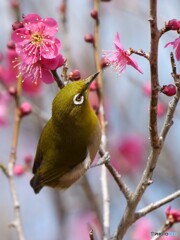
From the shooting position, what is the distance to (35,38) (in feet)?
7.93

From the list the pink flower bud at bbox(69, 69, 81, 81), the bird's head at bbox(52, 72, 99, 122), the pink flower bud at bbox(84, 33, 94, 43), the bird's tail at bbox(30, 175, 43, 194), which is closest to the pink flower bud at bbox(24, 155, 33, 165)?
the bird's tail at bbox(30, 175, 43, 194)

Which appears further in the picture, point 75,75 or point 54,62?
point 75,75

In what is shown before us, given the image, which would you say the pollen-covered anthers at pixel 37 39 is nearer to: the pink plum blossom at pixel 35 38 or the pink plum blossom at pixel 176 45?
the pink plum blossom at pixel 35 38

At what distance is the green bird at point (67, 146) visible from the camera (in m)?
2.80

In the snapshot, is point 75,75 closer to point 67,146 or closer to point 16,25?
point 16,25

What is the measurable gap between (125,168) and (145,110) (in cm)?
75

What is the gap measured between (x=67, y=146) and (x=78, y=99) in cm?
40

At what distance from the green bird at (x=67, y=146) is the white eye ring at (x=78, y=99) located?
0.04 metres

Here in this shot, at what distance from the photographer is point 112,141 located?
592 centimetres

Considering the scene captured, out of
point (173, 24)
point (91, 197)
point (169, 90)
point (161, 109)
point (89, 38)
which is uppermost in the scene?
point (173, 24)

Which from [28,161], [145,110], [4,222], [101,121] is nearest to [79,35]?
[145,110]

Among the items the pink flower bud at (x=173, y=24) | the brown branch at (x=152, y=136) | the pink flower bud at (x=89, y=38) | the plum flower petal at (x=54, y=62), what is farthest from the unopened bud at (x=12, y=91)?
the pink flower bud at (x=173, y=24)

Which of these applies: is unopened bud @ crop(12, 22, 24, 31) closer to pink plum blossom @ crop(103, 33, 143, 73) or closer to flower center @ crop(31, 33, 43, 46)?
flower center @ crop(31, 33, 43, 46)

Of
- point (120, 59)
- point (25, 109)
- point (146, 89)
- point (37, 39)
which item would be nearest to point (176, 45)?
point (120, 59)
